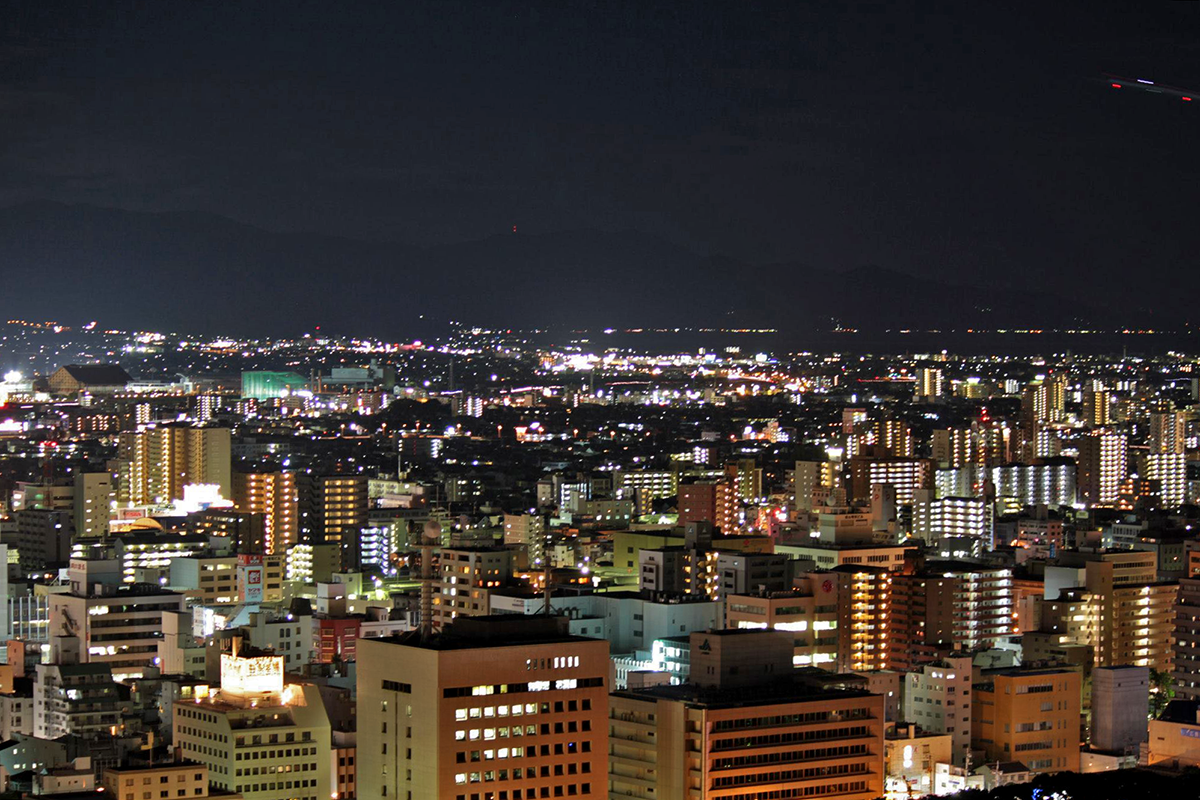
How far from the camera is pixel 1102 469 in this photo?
163 ft

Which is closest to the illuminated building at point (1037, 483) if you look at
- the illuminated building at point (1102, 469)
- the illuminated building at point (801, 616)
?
the illuminated building at point (1102, 469)

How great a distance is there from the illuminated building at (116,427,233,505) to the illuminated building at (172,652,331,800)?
83.2 ft

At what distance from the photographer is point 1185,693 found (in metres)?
24.9

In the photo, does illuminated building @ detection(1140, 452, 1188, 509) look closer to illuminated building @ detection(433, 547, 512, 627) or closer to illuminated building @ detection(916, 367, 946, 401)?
illuminated building @ detection(916, 367, 946, 401)

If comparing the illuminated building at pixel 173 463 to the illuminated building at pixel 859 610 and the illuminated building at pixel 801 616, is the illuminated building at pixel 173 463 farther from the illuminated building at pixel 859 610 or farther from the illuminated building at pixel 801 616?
the illuminated building at pixel 801 616

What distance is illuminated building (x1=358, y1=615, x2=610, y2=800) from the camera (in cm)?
1499

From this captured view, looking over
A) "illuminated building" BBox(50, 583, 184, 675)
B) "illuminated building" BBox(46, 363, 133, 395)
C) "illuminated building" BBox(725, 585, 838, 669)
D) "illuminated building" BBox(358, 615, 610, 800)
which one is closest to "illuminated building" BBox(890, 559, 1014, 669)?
"illuminated building" BBox(725, 585, 838, 669)

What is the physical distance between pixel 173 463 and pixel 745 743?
28.9m

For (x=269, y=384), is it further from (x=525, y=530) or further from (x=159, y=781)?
(x=159, y=781)

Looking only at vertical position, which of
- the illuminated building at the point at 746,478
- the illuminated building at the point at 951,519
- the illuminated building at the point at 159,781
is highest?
the illuminated building at the point at 746,478

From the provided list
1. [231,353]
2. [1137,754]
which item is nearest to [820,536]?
[1137,754]

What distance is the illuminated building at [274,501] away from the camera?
126ft

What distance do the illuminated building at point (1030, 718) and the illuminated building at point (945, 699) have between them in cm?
13

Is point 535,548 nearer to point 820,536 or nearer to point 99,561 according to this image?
point 820,536
